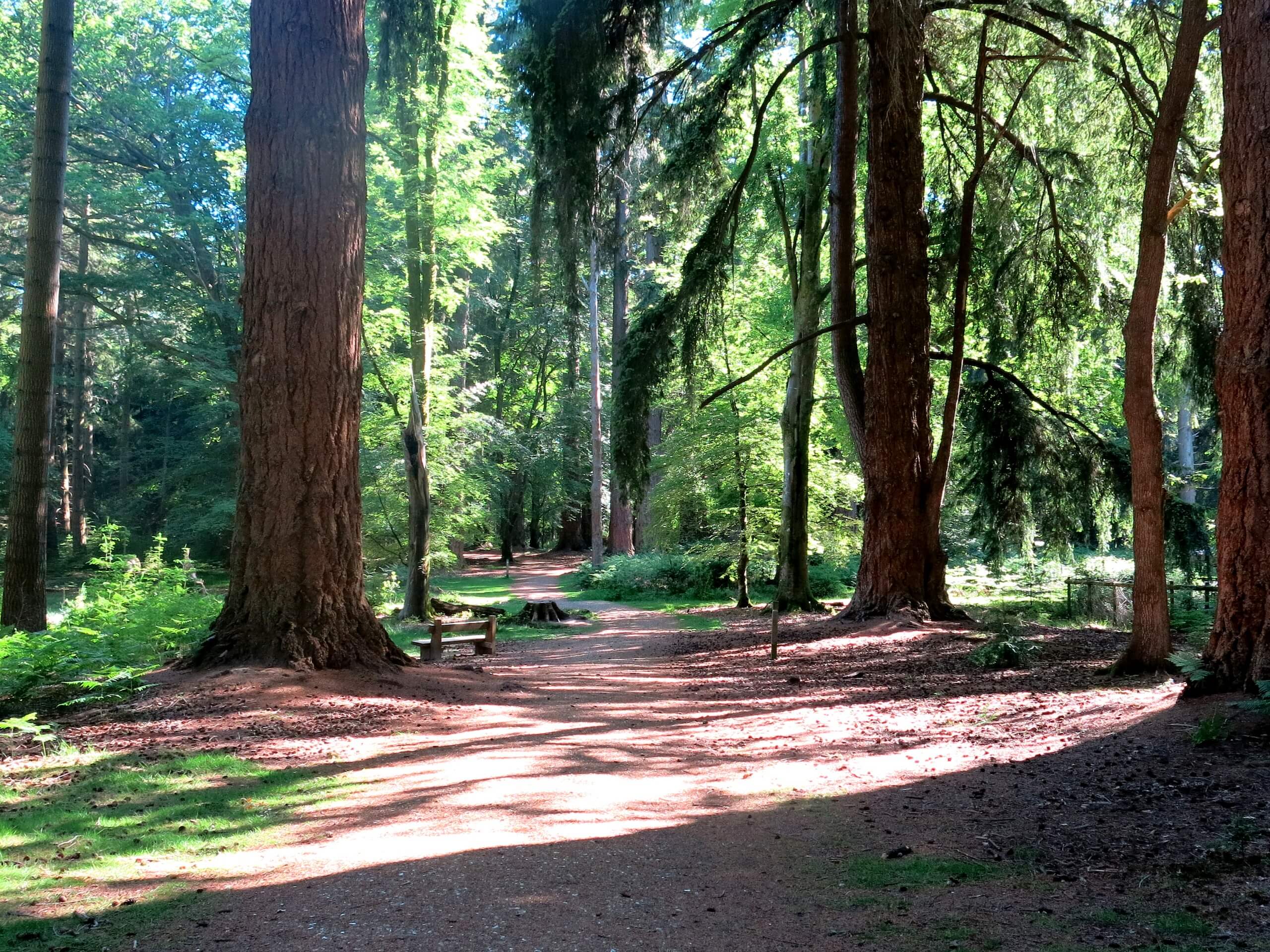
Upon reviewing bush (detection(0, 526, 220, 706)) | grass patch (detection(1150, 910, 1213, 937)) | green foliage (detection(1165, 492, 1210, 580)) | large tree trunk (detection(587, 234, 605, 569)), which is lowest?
grass patch (detection(1150, 910, 1213, 937))

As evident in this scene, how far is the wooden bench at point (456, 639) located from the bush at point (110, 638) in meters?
2.67

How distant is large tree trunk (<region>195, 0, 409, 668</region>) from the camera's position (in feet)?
27.5

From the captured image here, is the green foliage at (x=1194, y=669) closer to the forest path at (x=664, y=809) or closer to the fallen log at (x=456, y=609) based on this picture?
the forest path at (x=664, y=809)

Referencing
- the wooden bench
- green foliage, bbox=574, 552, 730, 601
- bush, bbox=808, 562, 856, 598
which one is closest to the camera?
the wooden bench

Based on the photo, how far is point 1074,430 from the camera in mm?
14711

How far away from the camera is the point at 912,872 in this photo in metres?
4.30

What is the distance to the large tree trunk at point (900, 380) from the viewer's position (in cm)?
1245

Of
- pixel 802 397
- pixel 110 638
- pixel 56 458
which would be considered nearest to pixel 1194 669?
pixel 110 638

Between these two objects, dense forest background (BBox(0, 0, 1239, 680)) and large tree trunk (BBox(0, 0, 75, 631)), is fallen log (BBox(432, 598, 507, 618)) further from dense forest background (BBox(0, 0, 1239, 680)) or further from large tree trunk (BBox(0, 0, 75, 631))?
large tree trunk (BBox(0, 0, 75, 631))

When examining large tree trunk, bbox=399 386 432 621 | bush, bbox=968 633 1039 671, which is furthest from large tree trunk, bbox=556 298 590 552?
bush, bbox=968 633 1039 671

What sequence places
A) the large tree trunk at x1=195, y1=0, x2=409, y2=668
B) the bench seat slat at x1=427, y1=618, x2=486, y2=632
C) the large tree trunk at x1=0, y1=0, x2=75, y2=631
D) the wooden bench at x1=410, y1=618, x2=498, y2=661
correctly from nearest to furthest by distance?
the large tree trunk at x1=195, y1=0, x2=409, y2=668
the large tree trunk at x1=0, y1=0, x2=75, y2=631
the wooden bench at x1=410, y1=618, x2=498, y2=661
the bench seat slat at x1=427, y1=618, x2=486, y2=632

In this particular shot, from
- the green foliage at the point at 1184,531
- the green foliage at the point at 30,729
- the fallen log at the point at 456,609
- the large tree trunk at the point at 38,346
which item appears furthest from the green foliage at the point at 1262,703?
the fallen log at the point at 456,609

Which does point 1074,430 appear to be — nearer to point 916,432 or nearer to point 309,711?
point 916,432

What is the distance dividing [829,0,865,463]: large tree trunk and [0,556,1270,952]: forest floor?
17.8 feet
